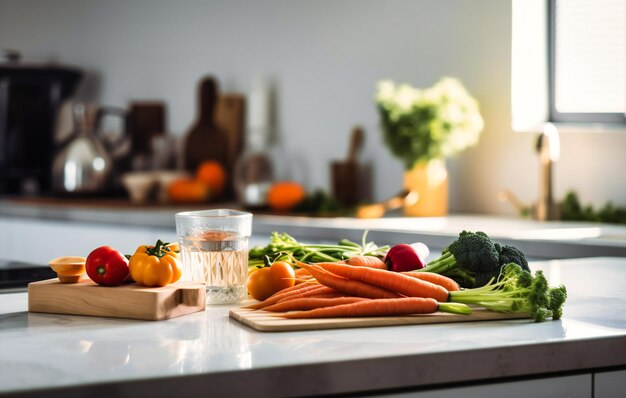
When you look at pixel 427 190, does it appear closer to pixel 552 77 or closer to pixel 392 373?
pixel 552 77

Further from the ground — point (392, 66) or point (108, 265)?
point (392, 66)

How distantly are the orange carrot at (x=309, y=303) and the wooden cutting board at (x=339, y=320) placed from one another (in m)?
0.02

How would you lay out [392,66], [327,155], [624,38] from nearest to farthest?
[624,38] < [392,66] < [327,155]

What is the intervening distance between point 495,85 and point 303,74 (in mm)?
968

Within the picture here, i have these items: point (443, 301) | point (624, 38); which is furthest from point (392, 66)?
point (443, 301)

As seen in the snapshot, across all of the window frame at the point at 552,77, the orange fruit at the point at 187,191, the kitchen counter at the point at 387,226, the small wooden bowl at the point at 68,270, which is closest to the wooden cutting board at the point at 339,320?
the small wooden bowl at the point at 68,270

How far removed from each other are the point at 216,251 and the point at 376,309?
28 centimetres

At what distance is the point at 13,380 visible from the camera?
3.10ft

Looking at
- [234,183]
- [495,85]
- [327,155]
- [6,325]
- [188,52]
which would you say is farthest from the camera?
[188,52]

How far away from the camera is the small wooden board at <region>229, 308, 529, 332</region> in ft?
4.00

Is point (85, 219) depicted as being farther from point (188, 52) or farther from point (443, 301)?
point (443, 301)

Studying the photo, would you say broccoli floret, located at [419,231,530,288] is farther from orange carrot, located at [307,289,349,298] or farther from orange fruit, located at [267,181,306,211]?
→ orange fruit, located at [267,181,306,211]

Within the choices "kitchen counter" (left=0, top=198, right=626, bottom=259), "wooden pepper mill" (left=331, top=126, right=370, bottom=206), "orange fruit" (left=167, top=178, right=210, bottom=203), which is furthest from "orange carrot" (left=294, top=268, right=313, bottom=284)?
"orange fruit" (left=167, top=178, right=210, bottom=203)

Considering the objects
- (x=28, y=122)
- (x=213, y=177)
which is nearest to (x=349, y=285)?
(x=213, y=177)
